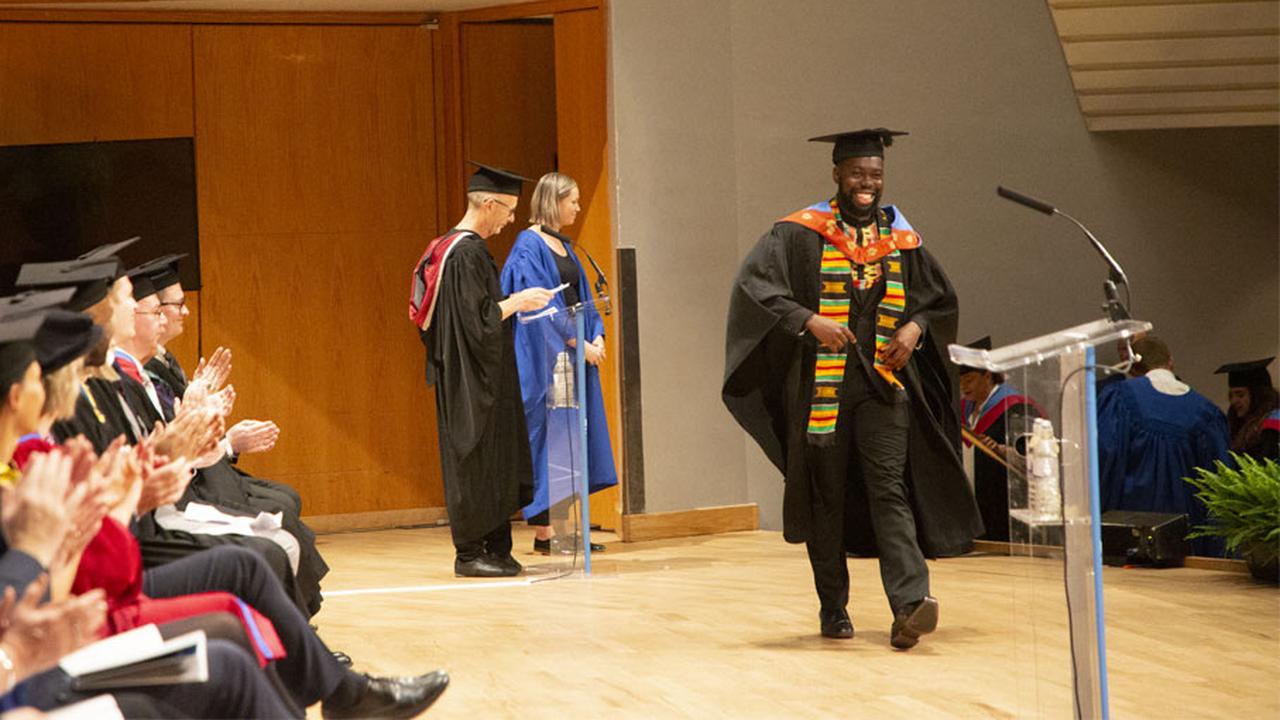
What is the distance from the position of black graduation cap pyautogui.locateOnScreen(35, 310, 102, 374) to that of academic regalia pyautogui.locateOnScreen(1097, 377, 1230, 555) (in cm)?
563

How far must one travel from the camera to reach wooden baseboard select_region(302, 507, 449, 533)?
352 inches

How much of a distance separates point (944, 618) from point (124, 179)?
487 centimetres

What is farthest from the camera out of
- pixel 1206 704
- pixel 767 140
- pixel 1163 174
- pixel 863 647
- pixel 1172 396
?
pixel 1163 174

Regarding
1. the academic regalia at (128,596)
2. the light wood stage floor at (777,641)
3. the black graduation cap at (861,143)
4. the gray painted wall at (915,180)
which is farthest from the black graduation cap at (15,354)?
the gray painted wall at (915,180)

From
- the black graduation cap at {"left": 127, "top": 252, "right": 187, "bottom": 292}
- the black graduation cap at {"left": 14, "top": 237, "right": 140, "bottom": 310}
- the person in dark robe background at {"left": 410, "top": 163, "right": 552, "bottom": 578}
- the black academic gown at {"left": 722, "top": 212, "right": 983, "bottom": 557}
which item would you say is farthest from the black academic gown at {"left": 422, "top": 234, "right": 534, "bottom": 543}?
the black graduation cap at {"left": 14, "top": 237, "right": 140, "bottom": 310}

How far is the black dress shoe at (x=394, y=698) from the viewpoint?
354cm

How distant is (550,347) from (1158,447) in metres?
2.87

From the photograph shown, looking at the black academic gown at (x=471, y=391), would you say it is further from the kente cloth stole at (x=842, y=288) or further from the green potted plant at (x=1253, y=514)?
the green potted plant at (x=1253, y=514)

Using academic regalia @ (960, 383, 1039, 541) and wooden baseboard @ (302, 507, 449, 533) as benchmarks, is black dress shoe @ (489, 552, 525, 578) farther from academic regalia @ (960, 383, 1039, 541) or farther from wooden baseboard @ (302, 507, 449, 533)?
academic regalia @ (960, 383, 1039, 541)

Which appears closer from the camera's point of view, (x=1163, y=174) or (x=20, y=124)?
A: (x=20, y=124)

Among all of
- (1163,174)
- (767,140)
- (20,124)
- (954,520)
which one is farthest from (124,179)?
(1163,174)

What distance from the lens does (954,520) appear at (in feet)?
17.9

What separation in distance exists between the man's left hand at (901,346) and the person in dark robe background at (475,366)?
2.05 metres

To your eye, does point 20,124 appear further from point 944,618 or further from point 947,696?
point 947,696
